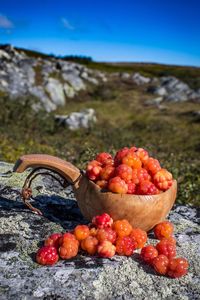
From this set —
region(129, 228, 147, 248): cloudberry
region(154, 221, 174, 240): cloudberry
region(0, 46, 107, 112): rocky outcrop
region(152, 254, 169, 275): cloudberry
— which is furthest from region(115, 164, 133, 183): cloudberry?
region(0, 46, 107, 112): rocky outcrop

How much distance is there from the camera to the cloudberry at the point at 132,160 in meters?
3.92

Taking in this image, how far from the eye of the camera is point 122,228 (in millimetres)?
3703

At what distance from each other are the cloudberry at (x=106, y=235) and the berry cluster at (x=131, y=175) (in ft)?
1.37

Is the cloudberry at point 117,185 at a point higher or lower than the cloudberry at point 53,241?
higher

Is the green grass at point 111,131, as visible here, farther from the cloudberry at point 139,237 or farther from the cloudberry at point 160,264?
the cloudberry at point 160,264

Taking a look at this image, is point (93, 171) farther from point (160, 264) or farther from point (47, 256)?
point (160, 264)

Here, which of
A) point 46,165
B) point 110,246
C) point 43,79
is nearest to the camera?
point 110,246

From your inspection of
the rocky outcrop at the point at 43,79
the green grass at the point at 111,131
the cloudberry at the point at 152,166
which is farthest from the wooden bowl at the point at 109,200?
the rocky outcrop at the point at 43,79

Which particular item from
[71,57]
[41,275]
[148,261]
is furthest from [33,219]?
[71,57]

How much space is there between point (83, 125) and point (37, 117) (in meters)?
3.73

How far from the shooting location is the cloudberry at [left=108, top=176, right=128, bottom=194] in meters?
3.75

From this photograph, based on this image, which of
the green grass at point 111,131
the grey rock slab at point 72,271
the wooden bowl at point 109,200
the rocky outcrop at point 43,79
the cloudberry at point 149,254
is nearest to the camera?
the grey rock slab at point 72,271

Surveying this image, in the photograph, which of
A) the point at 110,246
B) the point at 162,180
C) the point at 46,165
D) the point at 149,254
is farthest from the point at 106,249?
the point at 46,165

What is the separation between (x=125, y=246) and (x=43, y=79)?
31.3 m
